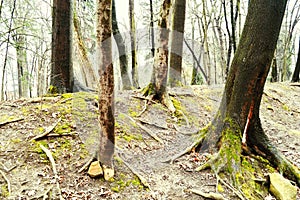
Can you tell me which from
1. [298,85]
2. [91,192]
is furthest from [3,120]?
[298,85]

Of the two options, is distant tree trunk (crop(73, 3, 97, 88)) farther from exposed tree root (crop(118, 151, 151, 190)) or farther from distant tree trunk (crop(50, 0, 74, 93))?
exposed tree root (crop(118, 151, 151, 190))

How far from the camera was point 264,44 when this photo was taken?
13.1 ft

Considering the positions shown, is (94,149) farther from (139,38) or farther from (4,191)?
(139,38)

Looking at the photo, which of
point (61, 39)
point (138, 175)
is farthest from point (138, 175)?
point (61, 39)

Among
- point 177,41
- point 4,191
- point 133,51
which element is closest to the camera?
point 4,191

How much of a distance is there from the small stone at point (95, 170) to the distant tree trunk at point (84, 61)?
4.36m

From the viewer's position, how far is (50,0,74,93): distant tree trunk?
5598mm

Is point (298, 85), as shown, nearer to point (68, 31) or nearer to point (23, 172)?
point (68, 31)

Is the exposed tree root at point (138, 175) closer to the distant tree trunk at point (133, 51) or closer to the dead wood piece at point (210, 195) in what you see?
the dead wood piece at point (210, 195)

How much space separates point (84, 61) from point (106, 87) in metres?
4.19

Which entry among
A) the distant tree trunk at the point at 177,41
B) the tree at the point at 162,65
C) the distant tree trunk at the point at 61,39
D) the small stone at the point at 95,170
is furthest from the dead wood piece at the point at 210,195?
the distant tree trunk at the point at 177,41

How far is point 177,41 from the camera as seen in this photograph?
307 inches

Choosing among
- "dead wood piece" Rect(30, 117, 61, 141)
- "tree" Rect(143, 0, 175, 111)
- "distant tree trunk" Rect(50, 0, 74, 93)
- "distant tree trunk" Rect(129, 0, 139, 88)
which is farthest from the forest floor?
"distant tree trunk" Rect(129, 0, 139, 88)

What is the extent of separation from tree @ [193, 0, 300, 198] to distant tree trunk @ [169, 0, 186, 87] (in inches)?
142
